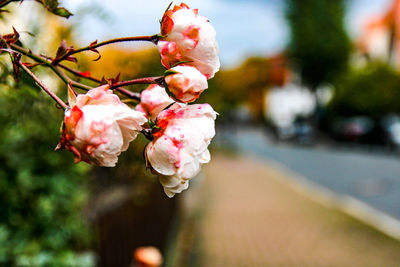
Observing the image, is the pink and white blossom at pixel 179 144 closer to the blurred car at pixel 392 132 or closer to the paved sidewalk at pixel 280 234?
the paved sidewalk at pixel 280 234

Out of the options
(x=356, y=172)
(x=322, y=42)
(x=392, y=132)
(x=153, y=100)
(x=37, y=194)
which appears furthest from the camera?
(x=322, y=42)

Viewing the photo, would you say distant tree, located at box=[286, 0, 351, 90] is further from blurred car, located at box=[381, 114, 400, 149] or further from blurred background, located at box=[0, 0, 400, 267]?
blurred car, located at box=[381, 114, 400, 149]

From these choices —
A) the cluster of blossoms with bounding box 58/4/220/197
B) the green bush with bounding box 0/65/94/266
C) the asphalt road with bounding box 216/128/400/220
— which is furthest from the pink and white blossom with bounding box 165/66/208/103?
the asphalt road with bounding box 216/128/400/220

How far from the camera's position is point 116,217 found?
352cm

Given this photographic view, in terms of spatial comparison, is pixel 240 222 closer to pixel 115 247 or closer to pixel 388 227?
pixel 388 227

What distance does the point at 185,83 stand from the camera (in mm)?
592

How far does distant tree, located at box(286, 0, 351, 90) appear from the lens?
1197 inches

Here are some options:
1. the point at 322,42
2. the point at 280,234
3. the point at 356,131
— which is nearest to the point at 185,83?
the point at 280,234

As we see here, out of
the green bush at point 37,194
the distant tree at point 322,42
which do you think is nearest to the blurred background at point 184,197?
the green bush at point 37,194

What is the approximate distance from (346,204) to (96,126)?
9.08m

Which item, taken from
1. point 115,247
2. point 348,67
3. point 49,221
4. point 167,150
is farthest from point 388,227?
point 348,67

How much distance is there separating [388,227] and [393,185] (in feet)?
12.3

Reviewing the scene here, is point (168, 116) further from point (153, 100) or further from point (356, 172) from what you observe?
point (356, 172)

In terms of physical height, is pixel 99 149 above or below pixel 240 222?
below
